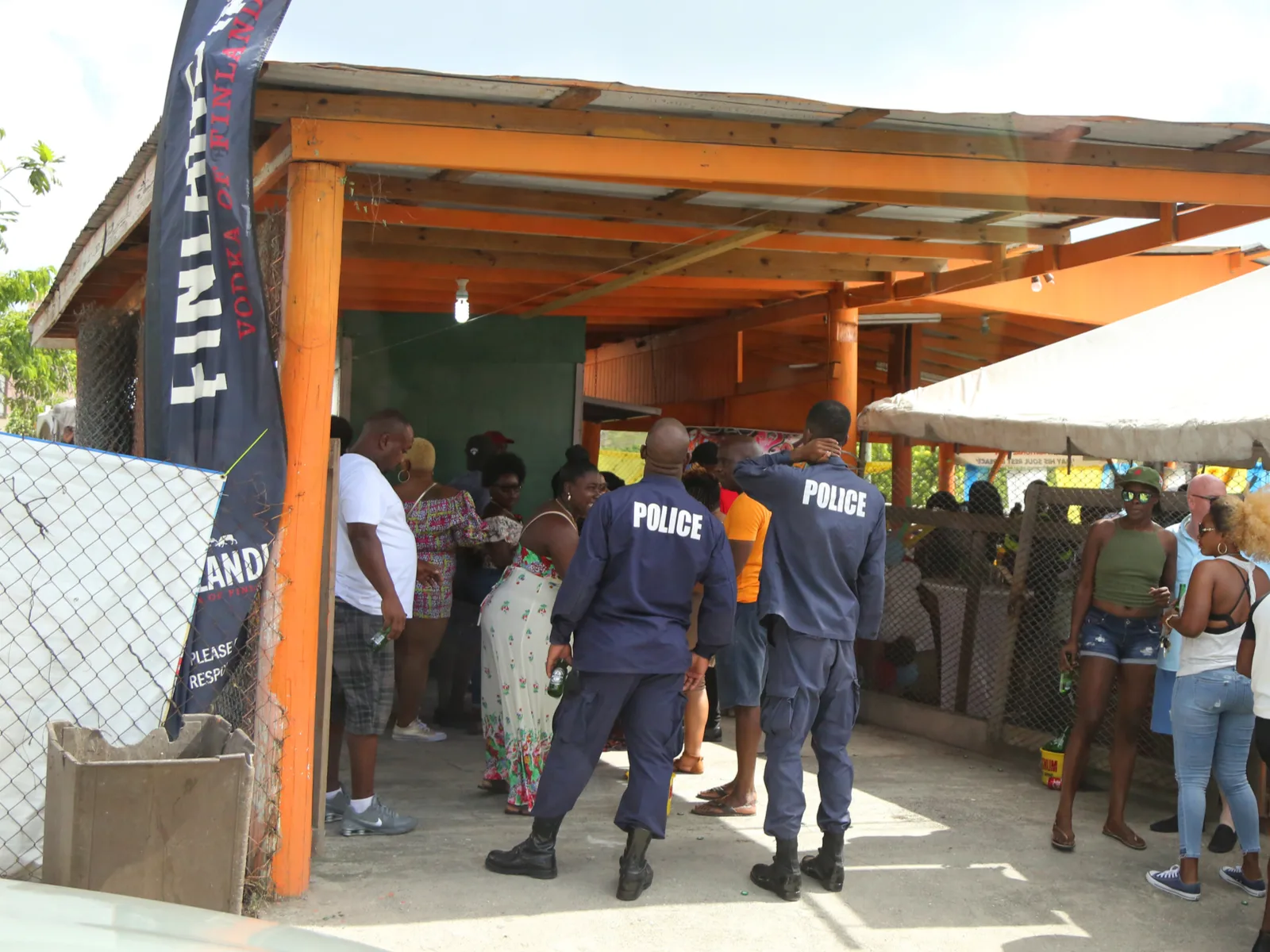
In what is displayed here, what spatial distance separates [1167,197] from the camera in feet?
20.4

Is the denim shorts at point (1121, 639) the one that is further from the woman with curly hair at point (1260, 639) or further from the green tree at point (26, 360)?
the green tree at point (26, 360)

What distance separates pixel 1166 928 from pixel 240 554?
4017 millimetres

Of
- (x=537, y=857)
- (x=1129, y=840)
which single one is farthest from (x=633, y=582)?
(x=1129, y=840)

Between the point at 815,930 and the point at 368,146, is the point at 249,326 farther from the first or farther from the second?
the point at 815,930

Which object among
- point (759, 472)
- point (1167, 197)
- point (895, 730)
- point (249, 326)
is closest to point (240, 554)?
point (249, 326)

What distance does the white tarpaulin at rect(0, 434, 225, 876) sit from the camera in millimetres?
4324

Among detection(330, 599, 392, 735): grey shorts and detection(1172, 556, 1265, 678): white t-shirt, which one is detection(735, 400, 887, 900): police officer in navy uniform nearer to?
detection(1172, 556, 1265, 678): white t-shirt

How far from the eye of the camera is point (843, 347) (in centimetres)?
1055

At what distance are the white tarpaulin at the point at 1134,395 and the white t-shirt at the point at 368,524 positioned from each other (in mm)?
4210

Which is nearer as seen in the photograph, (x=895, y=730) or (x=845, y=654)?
(x=845, y=654)

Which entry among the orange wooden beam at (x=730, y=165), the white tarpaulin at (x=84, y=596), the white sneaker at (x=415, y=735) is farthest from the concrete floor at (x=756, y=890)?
the orange wooden beam at (x=730, y=165)

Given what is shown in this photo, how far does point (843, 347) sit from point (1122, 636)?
4.91 metres

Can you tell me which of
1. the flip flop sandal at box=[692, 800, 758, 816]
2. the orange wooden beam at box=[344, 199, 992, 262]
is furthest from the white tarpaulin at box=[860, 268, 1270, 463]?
the flip flop sandal at box=[692, 800, 758, 816]

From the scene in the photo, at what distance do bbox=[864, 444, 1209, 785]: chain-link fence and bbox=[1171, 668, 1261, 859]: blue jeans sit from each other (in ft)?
5.28
